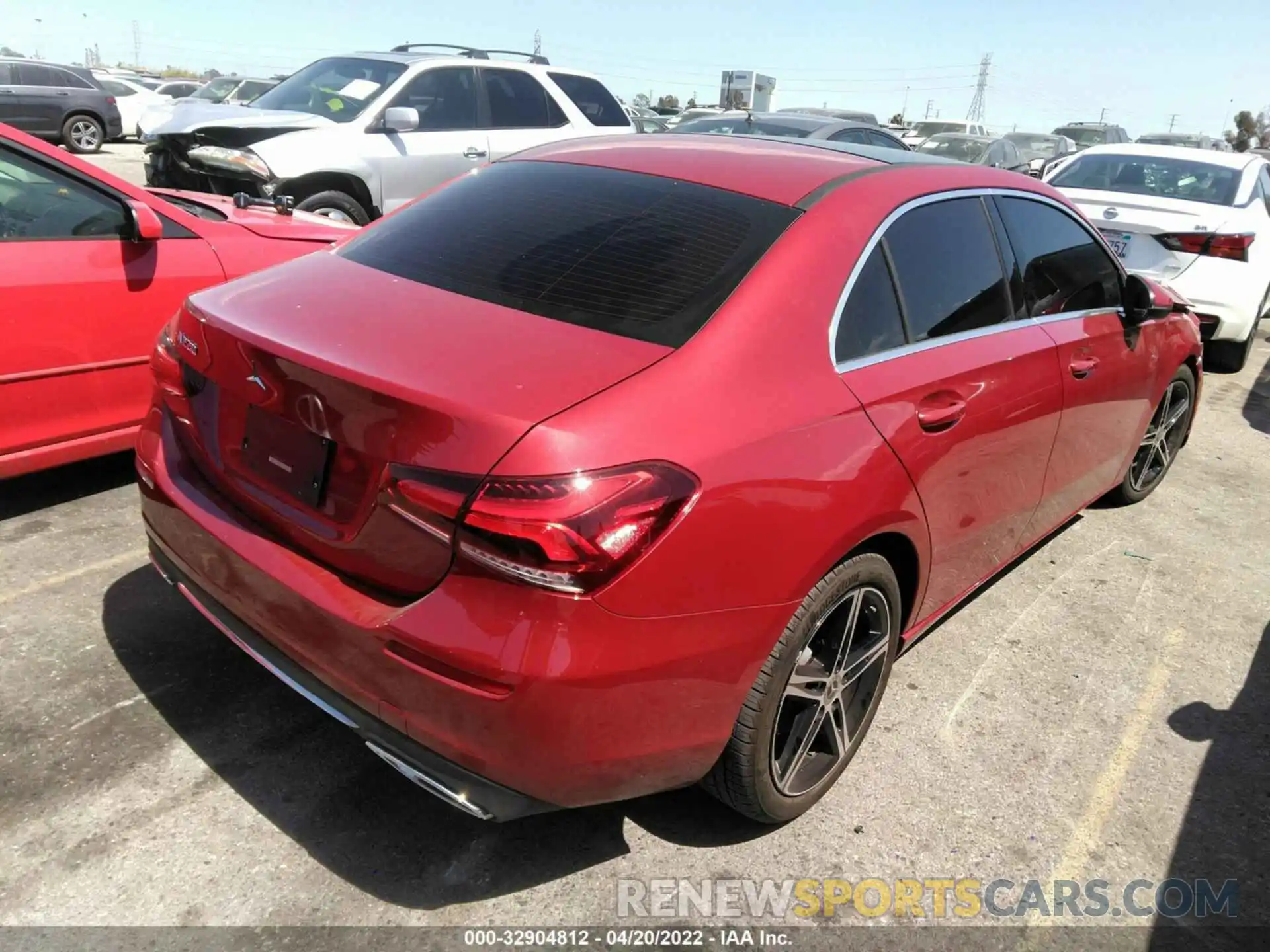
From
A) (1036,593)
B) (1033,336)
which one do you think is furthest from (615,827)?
(1036,593)

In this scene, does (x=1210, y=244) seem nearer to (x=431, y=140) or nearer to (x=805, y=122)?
(x=805, y=122)

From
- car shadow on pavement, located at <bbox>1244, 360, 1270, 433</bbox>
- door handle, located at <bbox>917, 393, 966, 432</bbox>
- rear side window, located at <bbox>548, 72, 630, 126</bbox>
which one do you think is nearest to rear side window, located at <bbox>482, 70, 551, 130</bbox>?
rear side window, located at <bbox>548, 72, 630, 126</bbox>

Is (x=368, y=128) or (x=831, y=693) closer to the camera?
(x=831, y=693)

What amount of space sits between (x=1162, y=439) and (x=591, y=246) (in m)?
3.80

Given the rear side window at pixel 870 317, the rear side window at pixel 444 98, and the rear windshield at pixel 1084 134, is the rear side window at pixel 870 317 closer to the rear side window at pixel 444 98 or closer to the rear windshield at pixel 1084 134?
the rear side window at pixel 444 98

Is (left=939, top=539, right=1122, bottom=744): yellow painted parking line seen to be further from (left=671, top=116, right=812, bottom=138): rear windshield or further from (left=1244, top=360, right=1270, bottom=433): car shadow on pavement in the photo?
(left=671, top=116, right=812, bottom=138): rear windshield

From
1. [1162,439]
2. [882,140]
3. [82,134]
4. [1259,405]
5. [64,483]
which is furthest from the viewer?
[82,134]

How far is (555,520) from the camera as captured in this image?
6.09 ft

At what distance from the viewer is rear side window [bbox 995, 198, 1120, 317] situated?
3.38m

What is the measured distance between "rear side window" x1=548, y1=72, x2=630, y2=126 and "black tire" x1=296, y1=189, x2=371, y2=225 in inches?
104

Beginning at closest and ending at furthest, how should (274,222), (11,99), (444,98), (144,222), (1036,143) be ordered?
(144,222) → (274,222) → (444,98) → (11,99) → (1036,143)

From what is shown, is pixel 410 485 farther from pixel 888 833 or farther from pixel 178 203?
pixel 178 203

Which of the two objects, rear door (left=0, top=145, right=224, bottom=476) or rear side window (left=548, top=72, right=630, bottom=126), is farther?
rear side window (left=548, top=72, right=630, bottom=126)

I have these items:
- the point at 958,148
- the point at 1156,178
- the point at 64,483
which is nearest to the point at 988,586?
the point at 64,483
